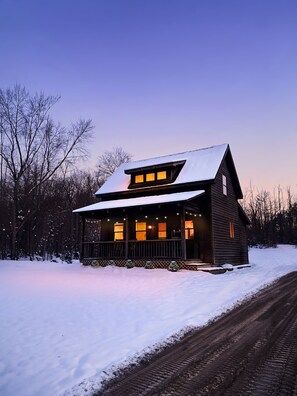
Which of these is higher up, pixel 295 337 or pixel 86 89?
pixel 86 89

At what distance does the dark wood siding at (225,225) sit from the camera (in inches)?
805

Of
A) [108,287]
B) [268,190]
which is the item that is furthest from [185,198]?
[268,190]

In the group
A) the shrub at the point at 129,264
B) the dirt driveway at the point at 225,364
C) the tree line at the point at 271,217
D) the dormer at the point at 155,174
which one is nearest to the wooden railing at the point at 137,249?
the shrub at the point at 129,264

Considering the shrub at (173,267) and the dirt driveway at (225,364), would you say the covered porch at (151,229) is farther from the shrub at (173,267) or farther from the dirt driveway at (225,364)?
the dirt driveway at (225,364)

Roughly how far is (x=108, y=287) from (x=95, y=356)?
697 cm

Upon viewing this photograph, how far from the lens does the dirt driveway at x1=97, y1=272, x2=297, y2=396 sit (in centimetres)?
376

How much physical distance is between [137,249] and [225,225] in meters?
7.03

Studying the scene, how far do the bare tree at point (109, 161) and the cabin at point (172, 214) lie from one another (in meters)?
21.8

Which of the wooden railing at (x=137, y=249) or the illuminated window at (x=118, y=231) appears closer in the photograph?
the wooden railing at (x=137, y=249)

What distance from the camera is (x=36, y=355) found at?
5.29 meters

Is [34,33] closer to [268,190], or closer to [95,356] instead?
[95,356]

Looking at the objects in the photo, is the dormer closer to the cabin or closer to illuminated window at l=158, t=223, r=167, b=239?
the cabin

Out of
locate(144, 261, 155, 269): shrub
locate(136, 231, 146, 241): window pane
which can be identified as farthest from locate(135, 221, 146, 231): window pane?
locate(144, 261, 155, 269): shrub

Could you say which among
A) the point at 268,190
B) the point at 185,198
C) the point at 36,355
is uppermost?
the point at 268,190
